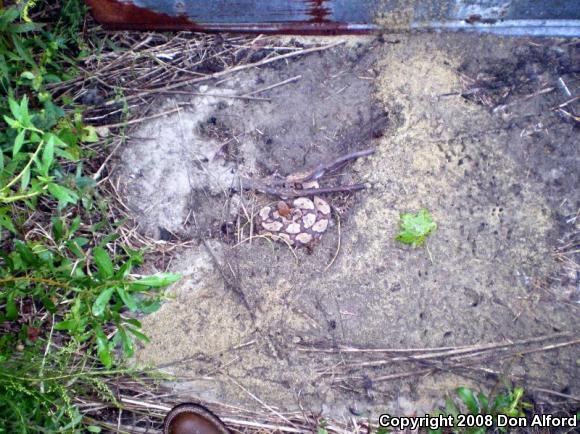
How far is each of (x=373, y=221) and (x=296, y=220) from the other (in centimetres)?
40

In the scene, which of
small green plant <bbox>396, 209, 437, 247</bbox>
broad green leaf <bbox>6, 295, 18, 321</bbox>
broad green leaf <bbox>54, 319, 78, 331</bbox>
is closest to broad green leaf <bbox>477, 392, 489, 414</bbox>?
small green plant <bbox>396, 209, 437, 247</bbox>

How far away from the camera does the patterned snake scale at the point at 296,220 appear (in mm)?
2834

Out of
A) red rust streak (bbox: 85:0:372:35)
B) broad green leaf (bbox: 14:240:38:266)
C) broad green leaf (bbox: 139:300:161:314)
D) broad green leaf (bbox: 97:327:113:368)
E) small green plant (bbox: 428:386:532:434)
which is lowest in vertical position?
small green plant (bbox: 428:386:532:434)

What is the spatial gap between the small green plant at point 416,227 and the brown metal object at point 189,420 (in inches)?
50.3

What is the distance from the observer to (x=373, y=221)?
9.37 ft

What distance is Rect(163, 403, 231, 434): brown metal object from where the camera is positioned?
2.62 meters

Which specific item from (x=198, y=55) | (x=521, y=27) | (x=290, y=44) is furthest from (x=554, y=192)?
(x=198, y=55)

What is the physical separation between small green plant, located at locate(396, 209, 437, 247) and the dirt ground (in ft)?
0.11

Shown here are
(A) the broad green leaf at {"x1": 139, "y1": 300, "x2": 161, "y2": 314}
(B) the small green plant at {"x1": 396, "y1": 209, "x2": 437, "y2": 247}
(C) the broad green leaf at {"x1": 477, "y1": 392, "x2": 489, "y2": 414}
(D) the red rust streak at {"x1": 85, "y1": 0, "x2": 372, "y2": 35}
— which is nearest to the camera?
(A) the broad green leaf at {"x1": 139, "y1": 300, "x2": 161, "y2": 314}

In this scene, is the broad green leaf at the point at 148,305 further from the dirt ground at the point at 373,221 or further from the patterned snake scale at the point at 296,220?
the patterned snake scale at the point at 296,220

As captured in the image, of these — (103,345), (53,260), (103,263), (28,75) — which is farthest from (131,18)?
(103,345)

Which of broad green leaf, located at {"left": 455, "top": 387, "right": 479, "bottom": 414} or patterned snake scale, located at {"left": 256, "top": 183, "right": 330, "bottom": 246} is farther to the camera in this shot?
patterned snake scale, located at {"left": 256, "top": 183, "right": 330, "bottom": 246}

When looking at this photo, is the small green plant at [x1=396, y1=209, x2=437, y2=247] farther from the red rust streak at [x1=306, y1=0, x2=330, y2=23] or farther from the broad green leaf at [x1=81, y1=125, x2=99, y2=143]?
the broad green leaf at [x1=81, y1=125, x2=99, y2=143]

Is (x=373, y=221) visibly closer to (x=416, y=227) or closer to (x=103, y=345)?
(x=416, y=227)
